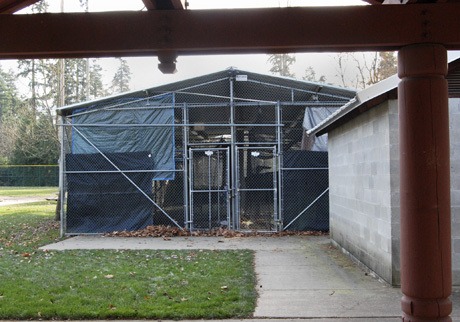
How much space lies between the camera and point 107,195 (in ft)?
48.6

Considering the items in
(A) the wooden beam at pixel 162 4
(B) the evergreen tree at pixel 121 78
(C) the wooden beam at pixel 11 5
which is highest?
(B) the evergreen tree at pixel 121 78

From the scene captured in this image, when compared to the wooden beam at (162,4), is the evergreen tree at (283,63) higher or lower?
higher

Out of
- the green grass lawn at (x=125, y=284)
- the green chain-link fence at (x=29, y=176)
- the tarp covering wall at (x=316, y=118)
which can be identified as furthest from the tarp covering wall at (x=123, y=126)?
the green chain-link fence at (x=29, y=176)

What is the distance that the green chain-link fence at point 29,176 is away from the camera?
49688 mm

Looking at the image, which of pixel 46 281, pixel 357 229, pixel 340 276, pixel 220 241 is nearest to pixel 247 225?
pixel 220 241

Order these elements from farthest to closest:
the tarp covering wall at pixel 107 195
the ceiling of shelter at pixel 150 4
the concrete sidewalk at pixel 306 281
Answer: the tarp covering wall at pixel 107 195 < the concrete sidewalk at pixel 306 281 < the ceiling of shelter at pixel 150 4

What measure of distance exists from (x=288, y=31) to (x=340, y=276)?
17.8ft

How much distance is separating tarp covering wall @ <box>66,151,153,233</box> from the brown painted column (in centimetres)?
1131

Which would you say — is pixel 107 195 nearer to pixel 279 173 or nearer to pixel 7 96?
pixel 279 173

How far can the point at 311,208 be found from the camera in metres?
15.0

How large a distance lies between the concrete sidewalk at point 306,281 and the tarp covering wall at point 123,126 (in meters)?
3.09

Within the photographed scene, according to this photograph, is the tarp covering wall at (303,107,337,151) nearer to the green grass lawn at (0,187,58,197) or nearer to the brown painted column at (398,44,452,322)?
the brown painted column at (398,44,452,322)

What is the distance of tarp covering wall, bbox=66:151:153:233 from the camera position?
14.8 m

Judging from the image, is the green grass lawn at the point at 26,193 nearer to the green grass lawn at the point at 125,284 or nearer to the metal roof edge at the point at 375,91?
the green grass lawn at the point at 125,284
